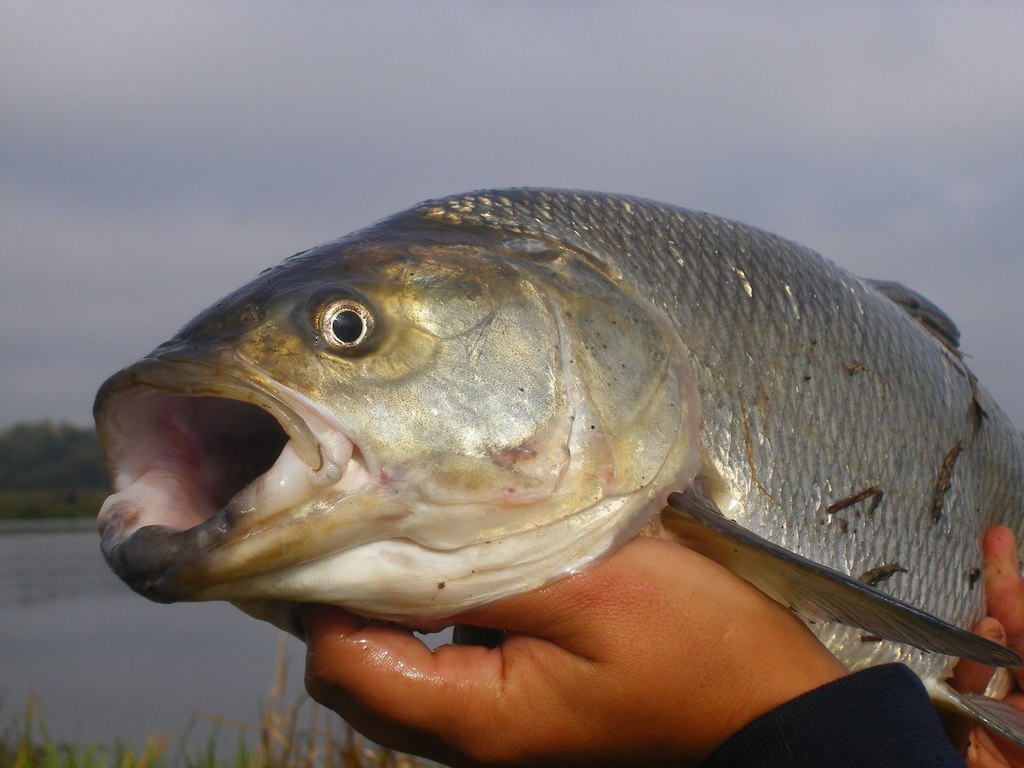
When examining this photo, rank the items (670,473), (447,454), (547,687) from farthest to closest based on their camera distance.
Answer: (670,473)
(547,687)
(447,454)

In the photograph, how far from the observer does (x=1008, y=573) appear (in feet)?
10.6

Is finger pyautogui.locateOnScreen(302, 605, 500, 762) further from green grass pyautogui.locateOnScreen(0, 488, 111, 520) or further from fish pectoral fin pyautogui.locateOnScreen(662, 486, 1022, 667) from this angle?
green grass pyautogui.locateOnScreen(0, 488, 111, 520)

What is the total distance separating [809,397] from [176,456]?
168cm

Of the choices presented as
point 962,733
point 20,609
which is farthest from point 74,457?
point 962,733

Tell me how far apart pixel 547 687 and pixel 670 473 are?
54cm

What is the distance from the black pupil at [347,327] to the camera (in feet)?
6.42

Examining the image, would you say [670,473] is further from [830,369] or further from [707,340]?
[830,369]

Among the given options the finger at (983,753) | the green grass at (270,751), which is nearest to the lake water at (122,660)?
the green grass at (270,751)

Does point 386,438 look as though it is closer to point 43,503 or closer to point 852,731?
point 852,731

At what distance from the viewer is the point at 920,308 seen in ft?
11.8

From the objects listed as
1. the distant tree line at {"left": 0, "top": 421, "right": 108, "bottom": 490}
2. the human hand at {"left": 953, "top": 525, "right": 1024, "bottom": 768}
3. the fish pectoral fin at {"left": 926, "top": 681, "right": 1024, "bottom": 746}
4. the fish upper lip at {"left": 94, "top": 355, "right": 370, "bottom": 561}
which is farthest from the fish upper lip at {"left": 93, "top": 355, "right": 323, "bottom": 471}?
the distant tree line at {"left": 0, "top": 421, "right": 108, "bottom": 490}

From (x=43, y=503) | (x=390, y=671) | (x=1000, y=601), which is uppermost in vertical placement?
(x=390, y=671)

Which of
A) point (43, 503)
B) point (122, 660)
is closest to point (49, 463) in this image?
point (43, 503)

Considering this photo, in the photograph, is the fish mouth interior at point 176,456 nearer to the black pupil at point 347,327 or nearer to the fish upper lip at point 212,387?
the fish upper lip at point 212,387
